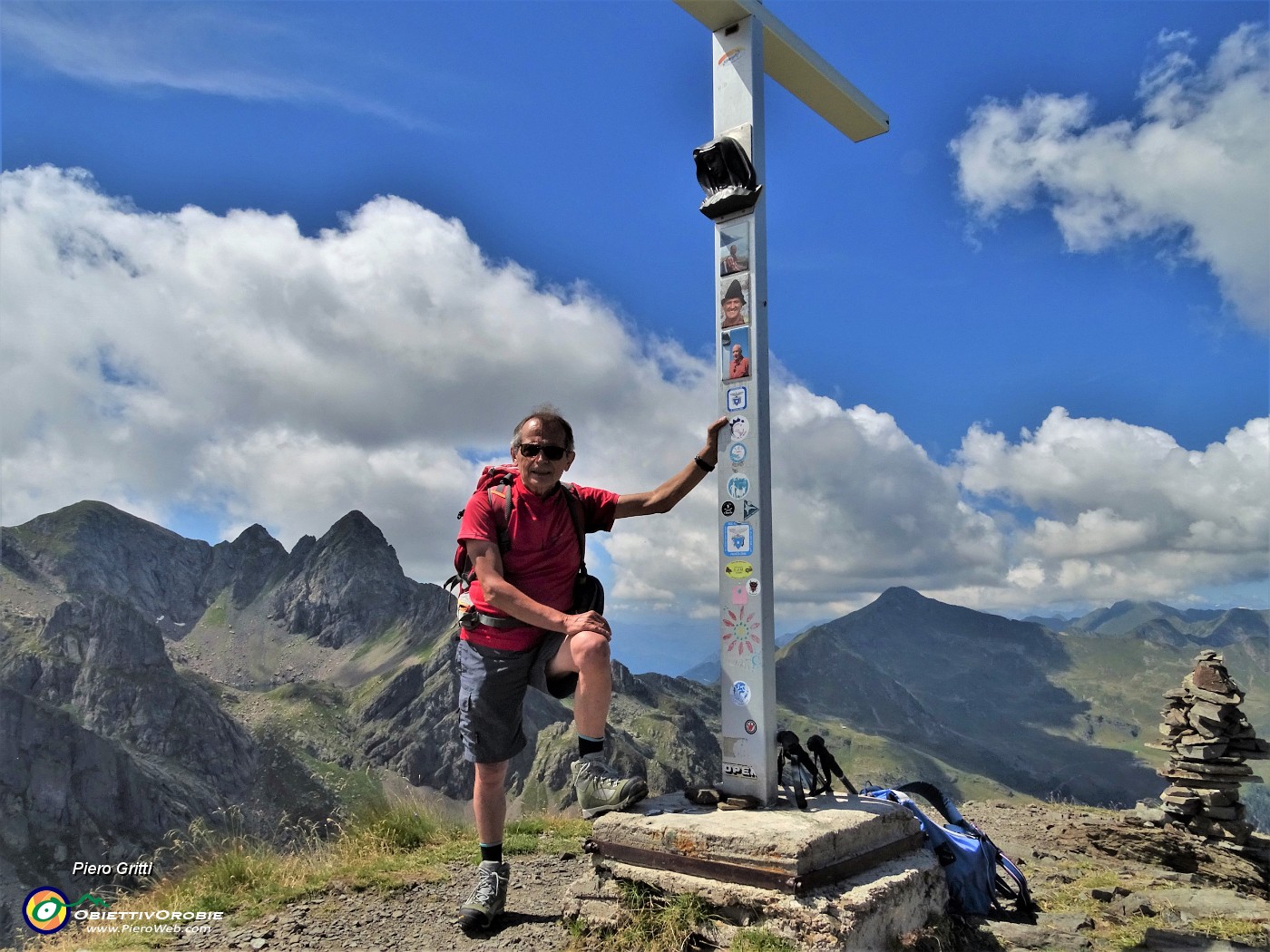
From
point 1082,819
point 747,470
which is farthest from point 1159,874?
point 747,470

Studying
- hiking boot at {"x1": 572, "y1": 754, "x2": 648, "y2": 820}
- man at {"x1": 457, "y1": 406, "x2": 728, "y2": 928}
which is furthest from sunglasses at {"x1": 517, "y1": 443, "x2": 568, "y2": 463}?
hiking boot at {"x1": 572, "y1": 754, "x2": 648, "y2": 820}

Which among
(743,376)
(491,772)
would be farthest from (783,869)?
(743,376)

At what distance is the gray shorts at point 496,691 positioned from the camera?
5.95 metres

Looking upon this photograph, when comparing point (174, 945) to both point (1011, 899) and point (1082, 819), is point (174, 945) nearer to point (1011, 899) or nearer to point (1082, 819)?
point (1011, 899)

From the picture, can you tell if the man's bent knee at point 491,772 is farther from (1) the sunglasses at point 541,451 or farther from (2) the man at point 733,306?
(2) the man at point 733,306

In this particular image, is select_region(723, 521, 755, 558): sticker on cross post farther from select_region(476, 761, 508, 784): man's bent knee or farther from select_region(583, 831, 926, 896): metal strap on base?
select_region(476, 761, 508, 784): man's bent knee

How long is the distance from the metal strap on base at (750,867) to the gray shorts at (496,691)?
95cm

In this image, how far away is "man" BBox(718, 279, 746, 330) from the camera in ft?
21.4

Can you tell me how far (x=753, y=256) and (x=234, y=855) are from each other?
665 cm

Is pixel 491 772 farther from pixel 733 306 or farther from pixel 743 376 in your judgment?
pixel 733 306

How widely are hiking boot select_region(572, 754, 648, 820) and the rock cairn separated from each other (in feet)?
40.7

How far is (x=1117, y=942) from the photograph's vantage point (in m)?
6.52

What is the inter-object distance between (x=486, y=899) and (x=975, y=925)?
3.59 meters

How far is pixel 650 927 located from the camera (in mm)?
5312
